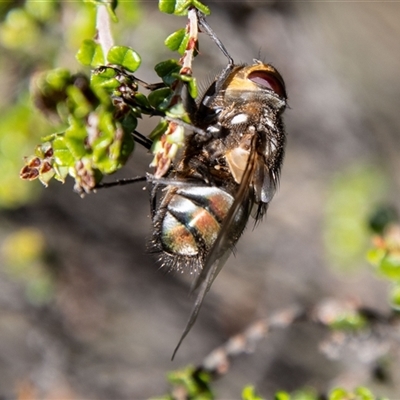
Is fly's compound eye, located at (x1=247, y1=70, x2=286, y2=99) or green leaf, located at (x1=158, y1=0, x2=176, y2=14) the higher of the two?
green leaf, located at (x1=158, y1=0, x2=176, y2=14)

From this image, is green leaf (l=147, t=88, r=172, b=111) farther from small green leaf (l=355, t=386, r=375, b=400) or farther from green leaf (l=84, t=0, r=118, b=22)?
small green leaf (l=355, t=386, r=375, b=400)

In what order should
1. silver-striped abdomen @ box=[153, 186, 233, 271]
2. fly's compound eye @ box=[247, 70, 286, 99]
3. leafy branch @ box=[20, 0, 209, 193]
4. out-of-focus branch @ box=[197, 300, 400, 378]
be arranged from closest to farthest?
leafy branch @ box=[20, 0, 209, 193] < silver-striped abdomen @ box=[153, 186, 233, 271] < fly's compound eye @ box=[247, 70, 286, 99] < out-of-focus branch @ box=[197, 300, 400, 378]

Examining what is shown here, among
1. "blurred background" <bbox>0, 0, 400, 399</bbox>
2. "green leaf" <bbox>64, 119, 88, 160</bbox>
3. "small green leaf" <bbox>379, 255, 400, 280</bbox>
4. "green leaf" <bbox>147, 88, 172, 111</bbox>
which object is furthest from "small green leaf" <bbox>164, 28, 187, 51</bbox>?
"blurred background" <bbox>0, 0, 400, 399</bbox>

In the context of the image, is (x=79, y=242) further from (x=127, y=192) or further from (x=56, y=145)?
(x=56, y=145)

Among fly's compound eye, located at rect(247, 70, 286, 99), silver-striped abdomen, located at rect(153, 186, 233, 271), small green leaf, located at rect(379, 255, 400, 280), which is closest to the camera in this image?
silver-striped abdomen, located at rect(153, 186, 233, 271)

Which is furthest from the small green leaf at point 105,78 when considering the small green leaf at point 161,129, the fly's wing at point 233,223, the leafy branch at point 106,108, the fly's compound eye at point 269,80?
the fly's compound eye at point 269,80

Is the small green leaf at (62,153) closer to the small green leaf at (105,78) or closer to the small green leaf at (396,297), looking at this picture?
the small green leaf at (105,78)

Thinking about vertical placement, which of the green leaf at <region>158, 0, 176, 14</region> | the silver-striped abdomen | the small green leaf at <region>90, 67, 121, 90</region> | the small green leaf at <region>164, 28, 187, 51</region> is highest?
the green leaf at <region>158, 0, 176, 14</region>

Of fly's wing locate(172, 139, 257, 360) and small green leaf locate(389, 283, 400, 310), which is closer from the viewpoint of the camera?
fly's wing locate(172, 139, 257, 360)
